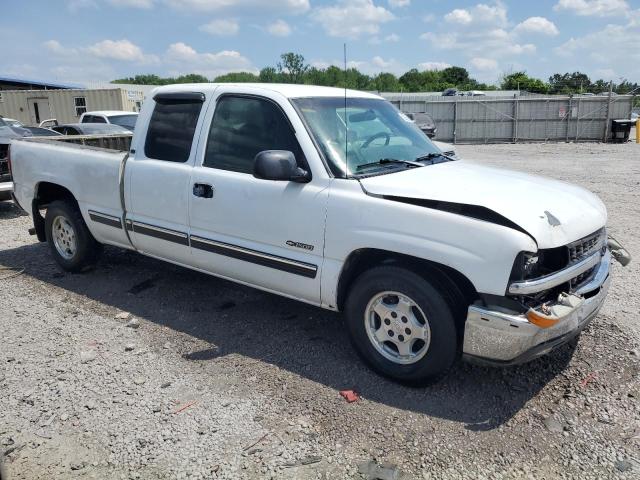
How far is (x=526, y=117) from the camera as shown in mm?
26031

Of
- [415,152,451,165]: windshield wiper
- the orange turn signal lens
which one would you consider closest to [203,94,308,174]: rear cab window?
[415,152,451,165]: windshield wiper

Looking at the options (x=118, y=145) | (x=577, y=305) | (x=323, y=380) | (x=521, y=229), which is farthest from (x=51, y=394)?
(x=118, y=145)

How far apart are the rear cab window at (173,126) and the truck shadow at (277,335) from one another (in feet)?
4.55

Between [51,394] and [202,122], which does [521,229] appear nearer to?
[202,122]

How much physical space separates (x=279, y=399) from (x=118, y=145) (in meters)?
6.04

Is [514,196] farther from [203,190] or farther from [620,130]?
[620,130]

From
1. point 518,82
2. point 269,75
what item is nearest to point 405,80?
point 518,82

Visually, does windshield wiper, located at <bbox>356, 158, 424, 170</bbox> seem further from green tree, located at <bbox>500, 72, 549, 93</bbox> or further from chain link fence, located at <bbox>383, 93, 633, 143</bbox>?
green tree, located at <bbox>500, 72, 549, 93</bbox>

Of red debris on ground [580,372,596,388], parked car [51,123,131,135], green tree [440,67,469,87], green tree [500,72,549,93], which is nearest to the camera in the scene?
red debris on ground [580,372,596,388]

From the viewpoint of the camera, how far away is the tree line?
18.4ft

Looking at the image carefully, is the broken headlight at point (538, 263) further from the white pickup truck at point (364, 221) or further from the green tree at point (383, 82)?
the green tree at point (383, 82)

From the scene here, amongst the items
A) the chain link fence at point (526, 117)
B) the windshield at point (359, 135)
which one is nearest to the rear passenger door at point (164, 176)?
the windshield at point (359, 135)

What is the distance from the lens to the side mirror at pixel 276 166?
3.70m

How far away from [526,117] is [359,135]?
79.6ft
